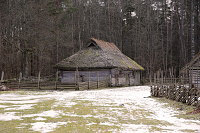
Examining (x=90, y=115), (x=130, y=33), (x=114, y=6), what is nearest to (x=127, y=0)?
(x=114, y=6)

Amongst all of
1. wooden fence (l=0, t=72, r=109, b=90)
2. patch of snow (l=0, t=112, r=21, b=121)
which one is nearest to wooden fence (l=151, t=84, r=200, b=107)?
patch of snow (l=0, t=112, r=21, b=121)

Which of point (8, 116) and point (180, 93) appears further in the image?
point (180, 93)

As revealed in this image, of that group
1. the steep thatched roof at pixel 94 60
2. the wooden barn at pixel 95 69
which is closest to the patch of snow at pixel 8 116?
the wooden barn at pixel 95 69

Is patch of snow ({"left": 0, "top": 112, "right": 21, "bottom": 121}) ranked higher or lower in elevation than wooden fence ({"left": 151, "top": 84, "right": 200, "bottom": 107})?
lower

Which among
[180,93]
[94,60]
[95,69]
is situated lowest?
[180,93]

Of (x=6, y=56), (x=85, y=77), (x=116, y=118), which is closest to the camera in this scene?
(x=116, y=118)

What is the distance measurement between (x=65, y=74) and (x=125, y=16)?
23934 millimetres

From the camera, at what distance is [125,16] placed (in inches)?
2062

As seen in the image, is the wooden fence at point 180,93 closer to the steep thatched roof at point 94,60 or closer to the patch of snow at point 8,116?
the patch of snow at point 8,116

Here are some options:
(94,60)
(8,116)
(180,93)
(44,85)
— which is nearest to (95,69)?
(94,60)

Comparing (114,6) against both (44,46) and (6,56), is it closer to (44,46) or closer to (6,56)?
(44,46)

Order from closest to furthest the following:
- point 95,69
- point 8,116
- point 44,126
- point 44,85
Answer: point 44,126 < point 8,116 < point 44,85 < point 95,69

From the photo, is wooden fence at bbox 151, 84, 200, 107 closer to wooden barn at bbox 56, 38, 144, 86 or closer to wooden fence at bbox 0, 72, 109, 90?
wooden fence at bbox 0, 72, 109, 90

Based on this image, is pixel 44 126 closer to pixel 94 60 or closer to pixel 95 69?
pixel 95 69
